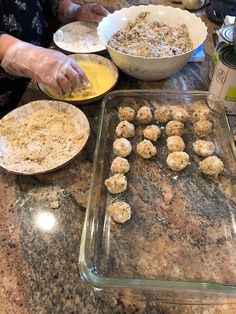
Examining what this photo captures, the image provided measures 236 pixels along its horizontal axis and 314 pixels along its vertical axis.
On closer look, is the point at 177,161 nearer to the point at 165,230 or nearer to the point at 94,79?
the point at 165,230

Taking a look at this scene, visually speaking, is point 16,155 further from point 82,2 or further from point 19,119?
point 82,2

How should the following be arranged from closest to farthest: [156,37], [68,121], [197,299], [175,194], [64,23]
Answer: [197,299] < [175,194] < [68,121] < [156,37] < [64,23]

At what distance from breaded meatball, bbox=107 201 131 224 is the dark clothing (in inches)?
28.7

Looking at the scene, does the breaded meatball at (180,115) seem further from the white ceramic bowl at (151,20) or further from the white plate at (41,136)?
the white plate at (41,136)

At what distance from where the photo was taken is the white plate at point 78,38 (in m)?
1.12

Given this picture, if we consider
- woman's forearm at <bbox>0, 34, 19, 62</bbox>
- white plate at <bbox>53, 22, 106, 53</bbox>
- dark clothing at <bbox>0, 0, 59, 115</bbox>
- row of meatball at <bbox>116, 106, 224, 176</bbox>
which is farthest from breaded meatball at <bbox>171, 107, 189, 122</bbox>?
dark clothing at <bbox>0, 0, 59, 115</bbox>

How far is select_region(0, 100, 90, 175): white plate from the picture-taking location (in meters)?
0.76

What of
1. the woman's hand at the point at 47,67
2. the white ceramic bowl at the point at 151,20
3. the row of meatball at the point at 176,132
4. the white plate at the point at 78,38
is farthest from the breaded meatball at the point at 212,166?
the white plate at the point at 78,38

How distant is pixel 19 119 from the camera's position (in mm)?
870

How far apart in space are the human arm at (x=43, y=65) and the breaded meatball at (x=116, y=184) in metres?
0.33

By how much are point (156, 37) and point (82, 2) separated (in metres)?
0.62

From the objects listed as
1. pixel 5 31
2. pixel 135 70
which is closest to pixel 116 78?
pixel 135 70

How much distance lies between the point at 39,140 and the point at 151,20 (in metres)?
0.58

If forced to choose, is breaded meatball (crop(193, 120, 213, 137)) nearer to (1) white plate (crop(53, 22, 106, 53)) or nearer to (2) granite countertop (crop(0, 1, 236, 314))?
(2) granite countertop (crop(0, 1, 236, 314))
